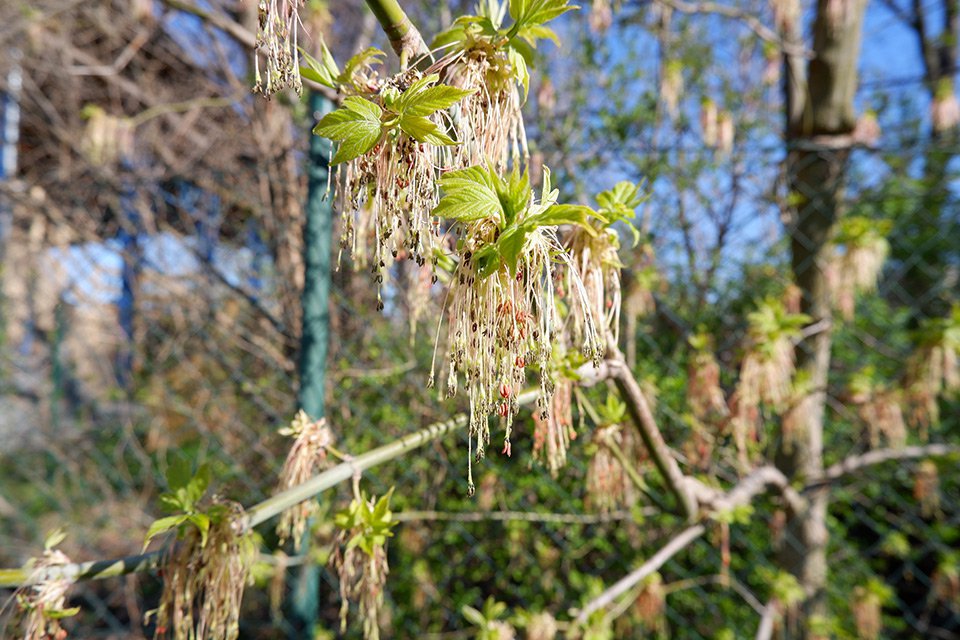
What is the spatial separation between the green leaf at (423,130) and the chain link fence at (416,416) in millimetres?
737

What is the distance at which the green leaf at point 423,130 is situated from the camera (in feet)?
1.54

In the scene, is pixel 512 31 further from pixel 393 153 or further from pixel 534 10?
pixel 393 153

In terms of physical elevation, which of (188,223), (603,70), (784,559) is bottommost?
(784,559)

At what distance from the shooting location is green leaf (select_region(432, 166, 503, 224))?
1.46 ft

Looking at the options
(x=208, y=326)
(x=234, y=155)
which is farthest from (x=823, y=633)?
(x=234, y=155)

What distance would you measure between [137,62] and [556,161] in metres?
2.92

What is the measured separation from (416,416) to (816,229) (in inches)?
49.5

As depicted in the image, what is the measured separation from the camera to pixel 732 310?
2.01m

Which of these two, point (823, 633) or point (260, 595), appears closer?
point (823, 633)

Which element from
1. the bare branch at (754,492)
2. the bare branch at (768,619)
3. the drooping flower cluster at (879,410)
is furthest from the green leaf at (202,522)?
the drooping flower cluster at (879,410)

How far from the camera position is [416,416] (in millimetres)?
1691

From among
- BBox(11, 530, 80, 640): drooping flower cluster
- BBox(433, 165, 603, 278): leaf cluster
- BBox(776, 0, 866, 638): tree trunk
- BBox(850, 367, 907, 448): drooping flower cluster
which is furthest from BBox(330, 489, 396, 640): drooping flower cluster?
BBox(850, 367, 907, 448): drooping flower cluster

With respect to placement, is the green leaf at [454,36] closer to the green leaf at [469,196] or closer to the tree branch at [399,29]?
the tree branch at [399,29]

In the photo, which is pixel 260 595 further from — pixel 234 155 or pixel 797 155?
pixel 797 155
